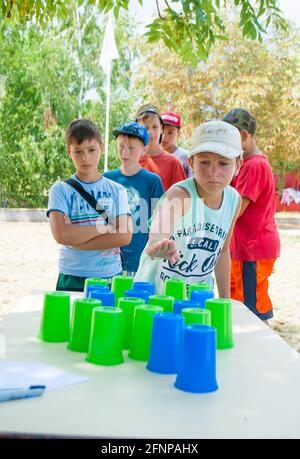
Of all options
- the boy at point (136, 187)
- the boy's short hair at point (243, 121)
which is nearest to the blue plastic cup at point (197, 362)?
the boy at point (136, 187)

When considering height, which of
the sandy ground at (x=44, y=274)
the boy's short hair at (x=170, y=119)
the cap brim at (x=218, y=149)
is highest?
the boy's short hair at (x=170, y=119)

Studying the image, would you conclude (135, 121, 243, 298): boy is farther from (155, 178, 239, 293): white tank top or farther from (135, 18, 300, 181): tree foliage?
(135, 18, 300, 181): tree foliage

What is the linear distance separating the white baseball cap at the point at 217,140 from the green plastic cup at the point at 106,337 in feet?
3.63

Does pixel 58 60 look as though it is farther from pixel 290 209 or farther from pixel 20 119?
pixel 290 209

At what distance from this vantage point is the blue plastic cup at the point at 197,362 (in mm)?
1266

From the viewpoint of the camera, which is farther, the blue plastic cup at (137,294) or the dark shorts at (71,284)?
the dark shorts at (71,284)

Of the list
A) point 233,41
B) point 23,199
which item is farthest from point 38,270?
point 233,41

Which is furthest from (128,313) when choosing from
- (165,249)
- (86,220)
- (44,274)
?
(44,274)

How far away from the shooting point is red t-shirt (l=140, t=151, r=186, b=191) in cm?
432

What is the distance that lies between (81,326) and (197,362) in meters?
0.42

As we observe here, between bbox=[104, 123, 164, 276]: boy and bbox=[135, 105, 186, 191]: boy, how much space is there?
22.6 inches

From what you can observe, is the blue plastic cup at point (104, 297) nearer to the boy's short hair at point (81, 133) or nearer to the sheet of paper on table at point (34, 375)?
A: the sheet of paper on table at point (34, 375)

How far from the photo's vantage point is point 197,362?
127cm

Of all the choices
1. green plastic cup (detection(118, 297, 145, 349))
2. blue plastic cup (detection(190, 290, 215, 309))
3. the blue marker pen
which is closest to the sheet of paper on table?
the blue marker pen
